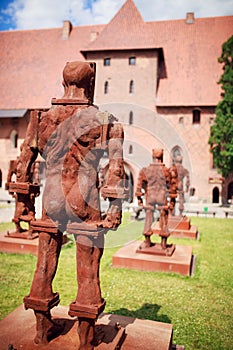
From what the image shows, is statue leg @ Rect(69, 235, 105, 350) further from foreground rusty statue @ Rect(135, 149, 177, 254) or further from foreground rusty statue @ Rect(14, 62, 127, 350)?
foreground rusty statue @ Rect(135, 149, 177, 254)

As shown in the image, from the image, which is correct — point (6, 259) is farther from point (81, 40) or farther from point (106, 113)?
point (81, 40)

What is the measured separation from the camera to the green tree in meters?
21.9

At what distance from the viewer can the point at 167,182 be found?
757 centimetres

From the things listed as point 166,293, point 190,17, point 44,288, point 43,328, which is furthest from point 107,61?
point 43,328

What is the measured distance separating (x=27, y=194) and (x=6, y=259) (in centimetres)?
456

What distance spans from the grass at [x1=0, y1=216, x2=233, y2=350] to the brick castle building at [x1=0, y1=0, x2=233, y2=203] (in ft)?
55.0

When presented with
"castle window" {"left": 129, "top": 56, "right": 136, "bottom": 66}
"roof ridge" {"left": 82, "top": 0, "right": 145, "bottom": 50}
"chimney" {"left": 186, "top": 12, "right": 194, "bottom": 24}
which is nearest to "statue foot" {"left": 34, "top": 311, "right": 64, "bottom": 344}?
"castle window" {"left": 129, "top": 56, "right": 136, "bottom": 66}

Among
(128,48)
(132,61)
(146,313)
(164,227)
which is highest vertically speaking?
(128,48)

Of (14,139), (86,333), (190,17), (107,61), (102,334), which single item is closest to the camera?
(86,333)

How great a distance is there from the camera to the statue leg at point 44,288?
3172 mm

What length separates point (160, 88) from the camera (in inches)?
1020

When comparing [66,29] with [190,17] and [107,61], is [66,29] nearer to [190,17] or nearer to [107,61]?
[107,61]

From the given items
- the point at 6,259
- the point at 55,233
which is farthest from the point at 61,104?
the point at 6,259

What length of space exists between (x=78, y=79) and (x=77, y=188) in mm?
1024
